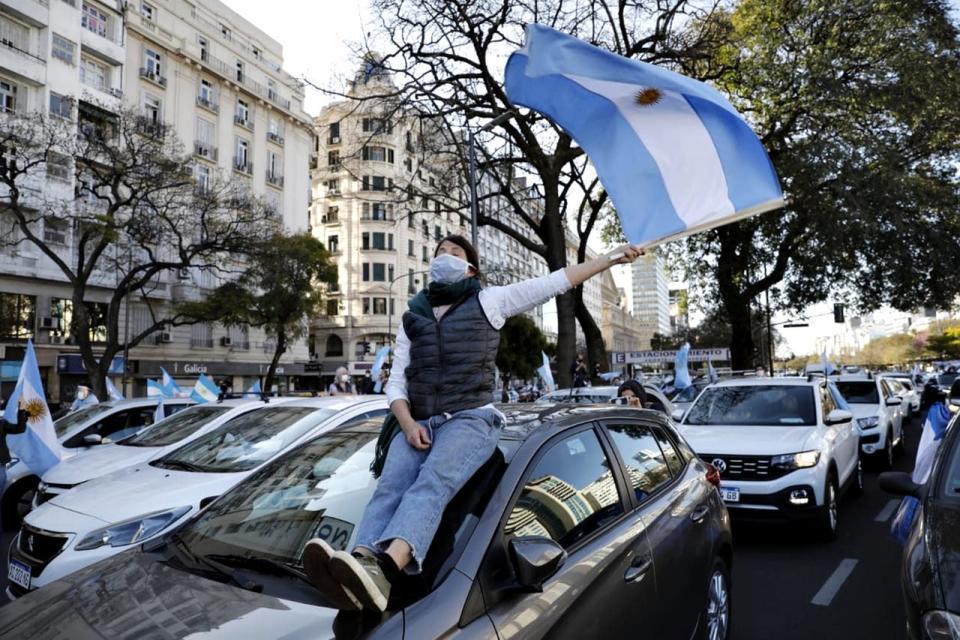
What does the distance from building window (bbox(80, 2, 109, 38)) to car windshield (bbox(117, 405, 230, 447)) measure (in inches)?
1284

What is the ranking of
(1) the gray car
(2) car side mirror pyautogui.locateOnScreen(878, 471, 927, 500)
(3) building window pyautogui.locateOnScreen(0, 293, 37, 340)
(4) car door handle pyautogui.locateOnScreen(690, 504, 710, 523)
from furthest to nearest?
(3) building window pyautogui.locateOnScreen(0, 293, 37, 340)
(2) car side mirror pyautogui.locateOnScreen(878, 471, 927, 500)
(4) car door handle pyautogui.locateOnScreen(690, 504, 710, 523)
(1) the gray car

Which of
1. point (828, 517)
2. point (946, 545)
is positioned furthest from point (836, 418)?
point (946, 545)

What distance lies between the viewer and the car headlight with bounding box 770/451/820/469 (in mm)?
6348

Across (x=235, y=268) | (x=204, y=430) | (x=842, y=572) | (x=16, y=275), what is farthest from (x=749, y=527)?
(x=235, y=268)

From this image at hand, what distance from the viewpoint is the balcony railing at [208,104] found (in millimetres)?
39156

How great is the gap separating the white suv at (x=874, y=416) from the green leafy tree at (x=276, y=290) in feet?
70.9

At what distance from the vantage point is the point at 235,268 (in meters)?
38.6

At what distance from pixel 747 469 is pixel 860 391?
24.1ft

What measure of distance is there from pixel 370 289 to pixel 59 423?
49945 millimetres

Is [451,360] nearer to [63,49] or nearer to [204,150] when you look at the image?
[63,49]

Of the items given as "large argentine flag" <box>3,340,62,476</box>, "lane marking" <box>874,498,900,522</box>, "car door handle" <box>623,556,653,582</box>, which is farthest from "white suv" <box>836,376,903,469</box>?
"large argentine flag" <box>3,340,62,476</box>

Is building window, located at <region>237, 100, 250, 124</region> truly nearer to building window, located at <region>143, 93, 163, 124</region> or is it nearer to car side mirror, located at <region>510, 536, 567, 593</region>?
building window, located at <region>143, 93, 163, 124</region>

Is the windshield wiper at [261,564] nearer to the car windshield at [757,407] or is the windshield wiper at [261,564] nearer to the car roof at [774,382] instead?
the car windshield at [757,407]

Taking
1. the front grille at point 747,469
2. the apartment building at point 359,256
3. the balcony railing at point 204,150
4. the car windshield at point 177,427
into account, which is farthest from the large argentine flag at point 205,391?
the apartment building at point 359,256
